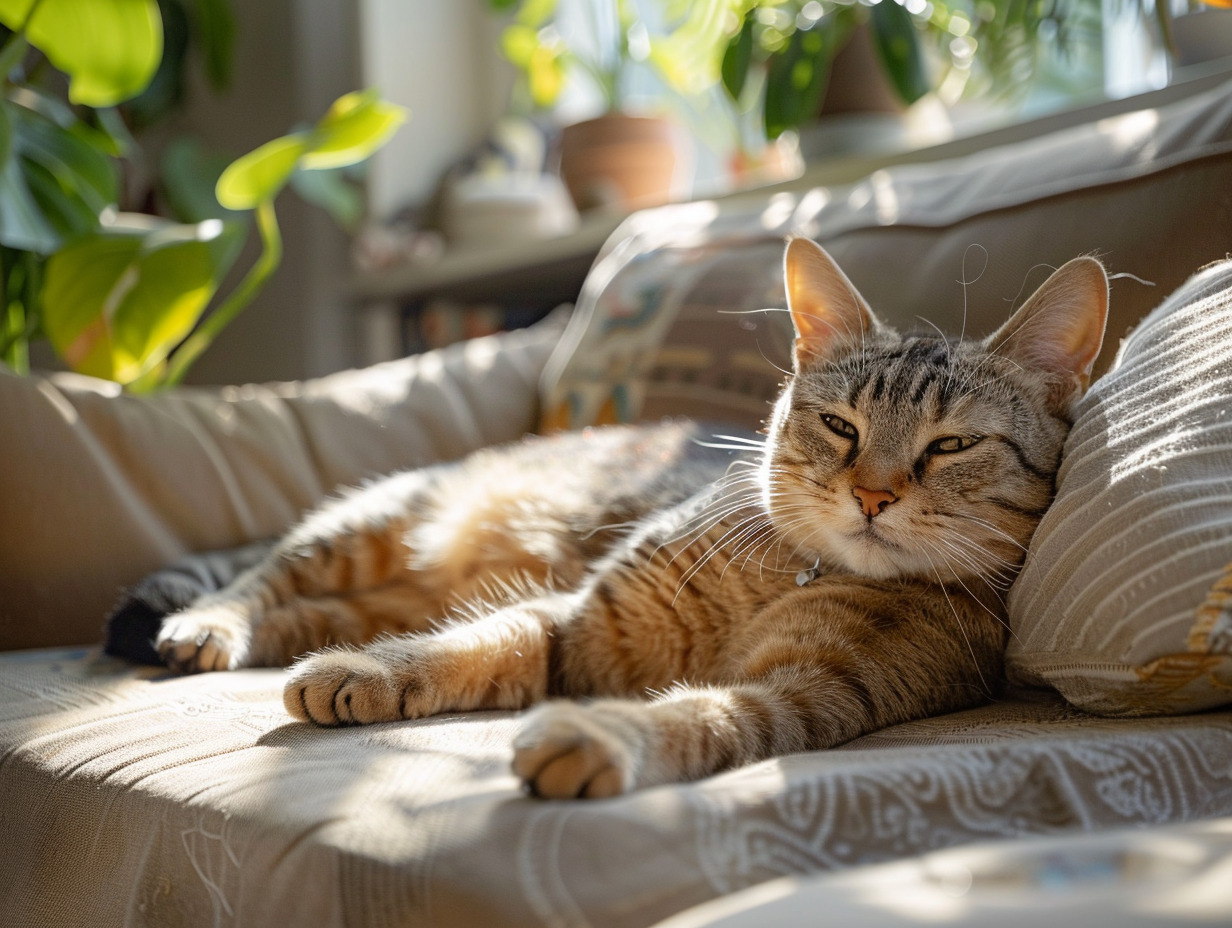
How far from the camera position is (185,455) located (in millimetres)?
1852

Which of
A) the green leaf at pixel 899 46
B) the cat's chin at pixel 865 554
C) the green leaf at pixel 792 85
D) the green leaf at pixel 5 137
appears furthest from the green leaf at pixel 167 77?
the cat's chin at pixel 865 554

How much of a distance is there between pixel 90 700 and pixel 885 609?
0.99 metres

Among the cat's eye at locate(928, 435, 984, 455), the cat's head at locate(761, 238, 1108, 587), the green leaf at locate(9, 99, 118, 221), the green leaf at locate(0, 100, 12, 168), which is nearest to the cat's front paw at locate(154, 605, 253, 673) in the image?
the cat's head at locate(761, 238, 1108, 587)

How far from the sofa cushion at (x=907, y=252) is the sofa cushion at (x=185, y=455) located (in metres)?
0.20

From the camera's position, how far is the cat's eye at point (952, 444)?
1.22 m

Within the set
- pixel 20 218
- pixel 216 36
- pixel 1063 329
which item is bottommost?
pixel 1063 329

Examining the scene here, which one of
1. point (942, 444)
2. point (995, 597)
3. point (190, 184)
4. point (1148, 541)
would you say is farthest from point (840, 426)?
point (190, 184)

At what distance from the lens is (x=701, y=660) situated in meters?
1.35

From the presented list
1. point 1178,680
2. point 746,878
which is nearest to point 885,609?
point 1178,680

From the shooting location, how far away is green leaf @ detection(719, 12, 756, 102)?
2.27 m

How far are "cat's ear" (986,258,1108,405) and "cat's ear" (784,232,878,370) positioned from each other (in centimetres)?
20

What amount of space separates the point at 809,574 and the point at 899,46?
1429mm

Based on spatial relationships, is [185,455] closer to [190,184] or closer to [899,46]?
[899,46]

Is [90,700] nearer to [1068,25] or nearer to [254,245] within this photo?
[1068,25]
